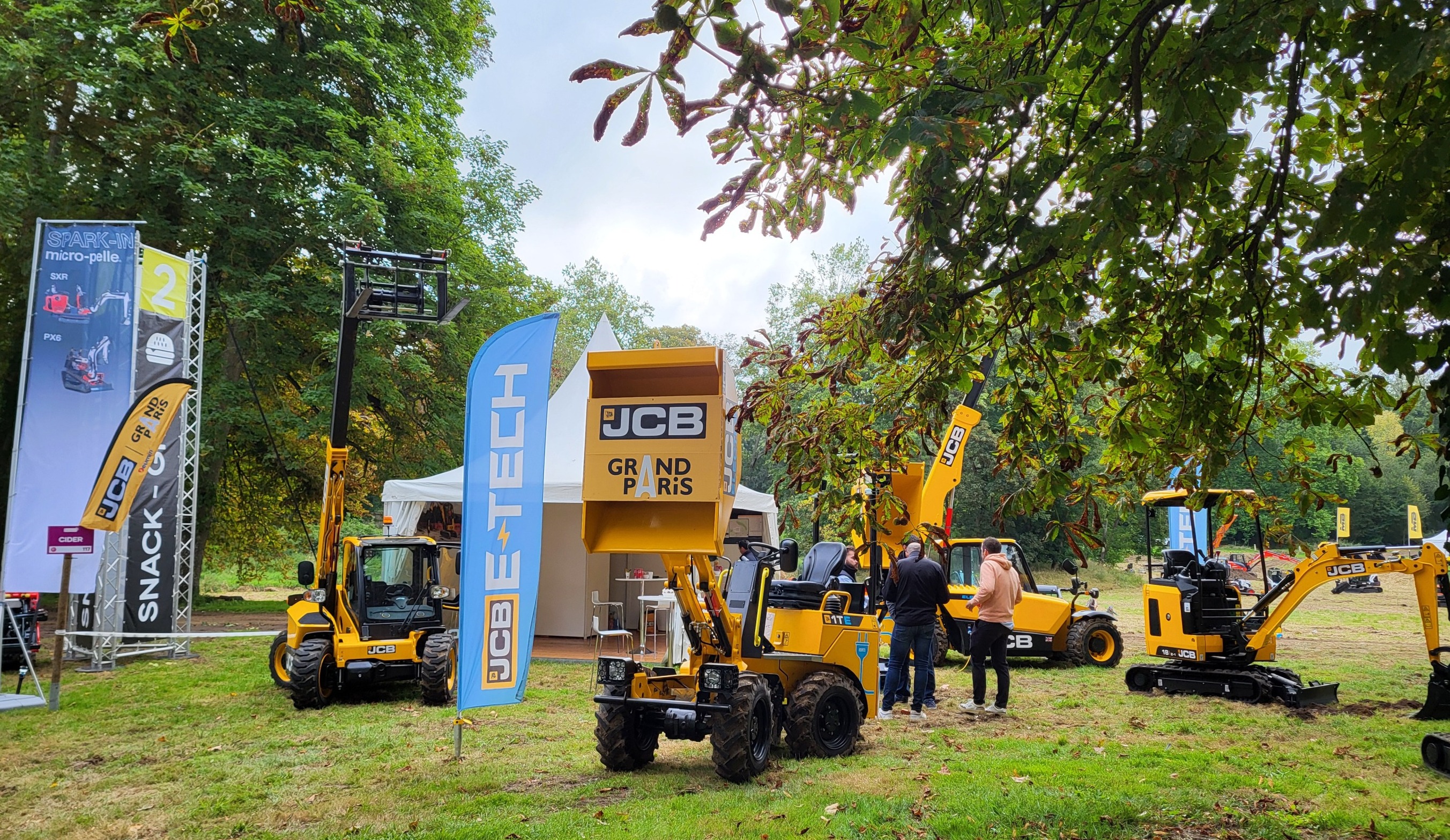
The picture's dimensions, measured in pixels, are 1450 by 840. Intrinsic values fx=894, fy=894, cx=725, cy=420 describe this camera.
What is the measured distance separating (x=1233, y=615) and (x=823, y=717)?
589cm

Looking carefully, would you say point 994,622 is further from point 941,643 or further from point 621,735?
point 621,735

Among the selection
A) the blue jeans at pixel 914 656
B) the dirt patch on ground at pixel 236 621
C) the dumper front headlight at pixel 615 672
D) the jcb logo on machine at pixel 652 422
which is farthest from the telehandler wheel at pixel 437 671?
the dirt patch on ground at pixel 236 621

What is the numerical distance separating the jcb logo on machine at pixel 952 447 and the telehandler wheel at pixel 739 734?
523 cm

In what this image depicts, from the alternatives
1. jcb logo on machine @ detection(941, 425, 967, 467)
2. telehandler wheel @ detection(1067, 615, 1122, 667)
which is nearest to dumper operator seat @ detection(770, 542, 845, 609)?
jcb logo on machine @ detection(941, 425, 967, 467)

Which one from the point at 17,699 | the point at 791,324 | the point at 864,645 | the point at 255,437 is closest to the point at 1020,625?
the point at 864,645

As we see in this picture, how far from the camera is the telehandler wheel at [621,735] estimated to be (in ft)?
20.5

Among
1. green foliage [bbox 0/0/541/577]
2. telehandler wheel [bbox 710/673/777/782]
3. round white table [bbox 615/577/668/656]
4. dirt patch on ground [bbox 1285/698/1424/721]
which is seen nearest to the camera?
telehandler wheel [bbox 710/673/777/782]

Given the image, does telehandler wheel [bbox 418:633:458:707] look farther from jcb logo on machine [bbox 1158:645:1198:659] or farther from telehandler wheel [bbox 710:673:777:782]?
jcb logo on machine [bbox 1158:645:1198:659]

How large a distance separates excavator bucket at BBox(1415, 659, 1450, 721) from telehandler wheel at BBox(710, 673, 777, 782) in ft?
21.0

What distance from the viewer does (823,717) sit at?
691cm

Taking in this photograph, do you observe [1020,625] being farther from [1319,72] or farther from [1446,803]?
[1319,72]

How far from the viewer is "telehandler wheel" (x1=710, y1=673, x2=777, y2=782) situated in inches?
232

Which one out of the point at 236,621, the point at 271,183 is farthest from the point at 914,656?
the point at 236,621

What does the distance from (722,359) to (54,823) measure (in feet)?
16.1
